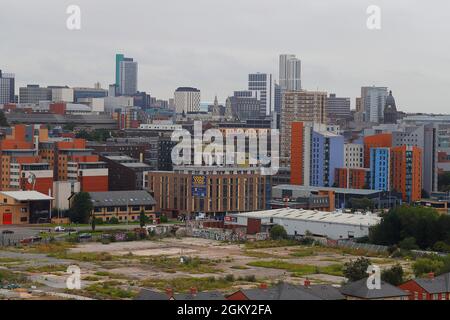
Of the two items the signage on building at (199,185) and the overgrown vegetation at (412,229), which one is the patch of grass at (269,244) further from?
the signage on building at (199,185)

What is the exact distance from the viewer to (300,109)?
121 feet

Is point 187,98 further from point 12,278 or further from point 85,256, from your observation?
point 12,278

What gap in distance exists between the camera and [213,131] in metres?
37.2

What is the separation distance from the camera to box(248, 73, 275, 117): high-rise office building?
192 feet

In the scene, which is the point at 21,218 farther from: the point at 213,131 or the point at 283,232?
the point at 213,131

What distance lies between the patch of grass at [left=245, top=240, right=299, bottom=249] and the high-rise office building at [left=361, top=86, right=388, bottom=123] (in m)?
38.8

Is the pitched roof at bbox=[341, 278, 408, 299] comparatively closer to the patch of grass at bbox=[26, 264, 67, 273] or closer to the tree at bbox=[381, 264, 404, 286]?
the tree at bbox=[381, 264, 404, 286]

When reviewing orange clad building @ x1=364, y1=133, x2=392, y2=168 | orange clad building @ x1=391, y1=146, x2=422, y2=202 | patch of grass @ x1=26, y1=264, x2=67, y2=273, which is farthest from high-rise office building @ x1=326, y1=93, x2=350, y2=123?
patch of grass @ x1=26, y1=264, x2=67, y2=273

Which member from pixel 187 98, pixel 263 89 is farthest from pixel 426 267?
pixel 187 98

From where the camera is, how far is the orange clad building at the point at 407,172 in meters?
27.6

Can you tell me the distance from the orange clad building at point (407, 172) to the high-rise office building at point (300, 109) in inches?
355

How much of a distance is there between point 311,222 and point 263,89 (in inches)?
1692

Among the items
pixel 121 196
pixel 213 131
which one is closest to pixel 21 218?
pixel 121 196

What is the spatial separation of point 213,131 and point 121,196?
14689 millimetres
